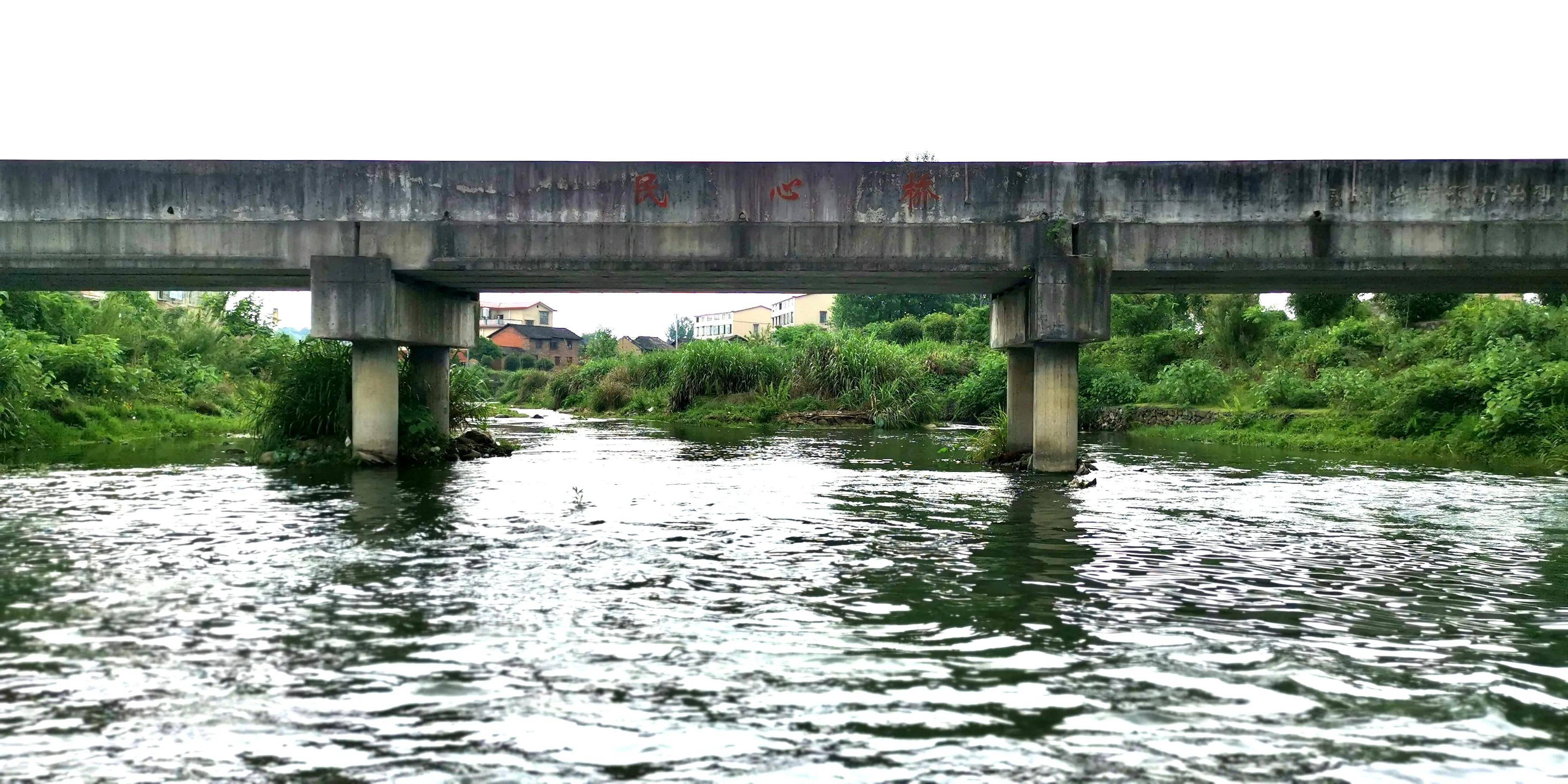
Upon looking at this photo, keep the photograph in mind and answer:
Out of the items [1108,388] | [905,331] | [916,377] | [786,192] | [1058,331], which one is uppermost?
[905,331]

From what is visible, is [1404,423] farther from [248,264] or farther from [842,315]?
[842,315]

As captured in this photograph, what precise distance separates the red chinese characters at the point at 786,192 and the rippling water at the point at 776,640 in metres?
5.30

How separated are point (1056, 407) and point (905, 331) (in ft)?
171

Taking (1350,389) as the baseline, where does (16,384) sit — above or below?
above

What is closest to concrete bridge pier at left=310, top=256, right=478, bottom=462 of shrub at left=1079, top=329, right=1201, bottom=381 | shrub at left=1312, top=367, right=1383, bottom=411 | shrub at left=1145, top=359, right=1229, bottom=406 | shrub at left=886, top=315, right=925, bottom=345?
shrub at left=1312, top=367, right=1383, bottom=411

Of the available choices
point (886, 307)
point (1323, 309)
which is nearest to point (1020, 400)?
point (1323, 309)

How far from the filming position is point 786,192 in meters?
18.3

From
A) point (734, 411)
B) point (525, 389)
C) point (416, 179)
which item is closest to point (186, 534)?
point (416, 179)

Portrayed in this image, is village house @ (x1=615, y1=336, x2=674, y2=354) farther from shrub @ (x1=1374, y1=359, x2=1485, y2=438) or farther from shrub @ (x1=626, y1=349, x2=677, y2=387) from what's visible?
shrub @ (x1=1374, y1=359, x2=1485, y2=438)

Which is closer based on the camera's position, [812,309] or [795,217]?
[795,217]

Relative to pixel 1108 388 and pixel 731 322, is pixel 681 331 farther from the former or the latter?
pixel 1108 388

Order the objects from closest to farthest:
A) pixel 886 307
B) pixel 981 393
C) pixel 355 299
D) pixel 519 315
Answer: pixel 355 299, pixel 981 393, pixel 886 307, pixel 519 315

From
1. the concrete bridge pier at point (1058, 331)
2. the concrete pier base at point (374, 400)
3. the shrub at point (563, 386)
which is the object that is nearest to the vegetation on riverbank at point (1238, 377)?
the shrub at point (563, 386)

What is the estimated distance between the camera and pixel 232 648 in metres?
7.45
